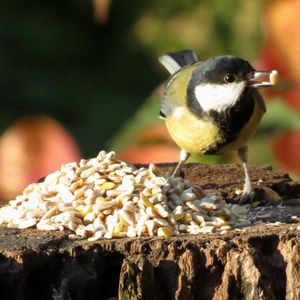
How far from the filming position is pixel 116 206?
281cm

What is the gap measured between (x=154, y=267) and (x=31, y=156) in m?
1.46

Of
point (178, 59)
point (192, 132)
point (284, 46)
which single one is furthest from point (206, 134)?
point (178, 59)

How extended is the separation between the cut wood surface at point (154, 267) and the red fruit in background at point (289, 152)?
3.13ft

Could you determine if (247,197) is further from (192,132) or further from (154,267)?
(154,267)

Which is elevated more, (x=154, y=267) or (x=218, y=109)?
(x=218, y=109)

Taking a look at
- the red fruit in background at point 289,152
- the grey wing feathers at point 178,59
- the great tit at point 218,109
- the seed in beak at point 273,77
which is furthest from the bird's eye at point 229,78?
the grey wing feathers at point 178,59

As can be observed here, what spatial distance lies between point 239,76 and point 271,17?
47 centimetres

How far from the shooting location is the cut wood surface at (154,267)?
8.23 ft

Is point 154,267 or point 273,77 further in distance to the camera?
point 273,77

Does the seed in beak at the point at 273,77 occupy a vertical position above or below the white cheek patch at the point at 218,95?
below

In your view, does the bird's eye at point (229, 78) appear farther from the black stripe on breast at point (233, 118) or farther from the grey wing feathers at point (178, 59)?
the grey wing feathers at point (178, 59)

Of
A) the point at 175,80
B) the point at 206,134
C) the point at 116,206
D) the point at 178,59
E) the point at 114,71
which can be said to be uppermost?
the point at 114,71

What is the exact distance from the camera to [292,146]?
3619mm

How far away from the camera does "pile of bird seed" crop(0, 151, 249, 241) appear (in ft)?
8.93
